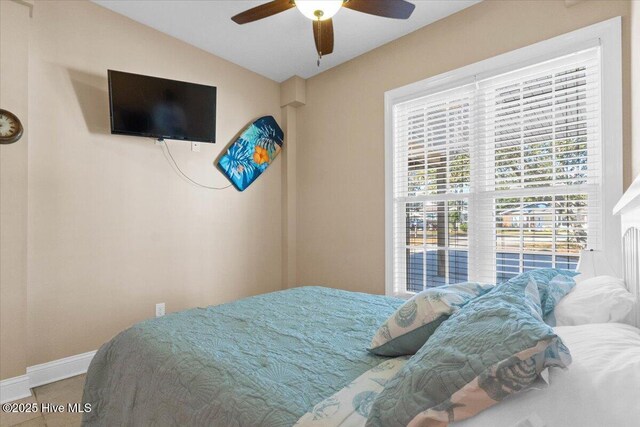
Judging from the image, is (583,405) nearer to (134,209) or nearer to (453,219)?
(453,219)

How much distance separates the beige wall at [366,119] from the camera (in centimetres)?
235

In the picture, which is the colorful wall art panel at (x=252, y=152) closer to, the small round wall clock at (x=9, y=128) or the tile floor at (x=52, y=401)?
the small round wall clock at (x=9, y=128)

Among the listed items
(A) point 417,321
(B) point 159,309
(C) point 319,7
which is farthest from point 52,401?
(C) point 319,7

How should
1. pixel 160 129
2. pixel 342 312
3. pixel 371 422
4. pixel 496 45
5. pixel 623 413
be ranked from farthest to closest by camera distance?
pixel 160 129
pixel 496 45
pixel 342 312
pixel 371 422
pixel 623 413

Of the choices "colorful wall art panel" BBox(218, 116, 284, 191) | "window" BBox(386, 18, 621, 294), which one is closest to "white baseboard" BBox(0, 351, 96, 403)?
"colorful wall art panel" BBox(218, 116, 284, 191)

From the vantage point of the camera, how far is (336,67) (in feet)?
11.8

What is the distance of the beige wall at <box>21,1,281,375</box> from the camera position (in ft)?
7.98

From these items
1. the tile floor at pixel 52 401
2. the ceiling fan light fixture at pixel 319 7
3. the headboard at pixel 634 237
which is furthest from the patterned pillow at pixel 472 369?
the tile floor at pixel 52 401

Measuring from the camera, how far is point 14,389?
2166 millimetres

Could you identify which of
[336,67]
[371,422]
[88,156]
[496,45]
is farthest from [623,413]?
[336,67]

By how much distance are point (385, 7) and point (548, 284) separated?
182 cm

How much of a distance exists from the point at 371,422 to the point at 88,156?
2.90 metres

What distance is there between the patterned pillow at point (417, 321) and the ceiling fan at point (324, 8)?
1.73 m

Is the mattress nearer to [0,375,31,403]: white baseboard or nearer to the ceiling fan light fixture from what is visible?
[0,375,31,403]: white baseboard
